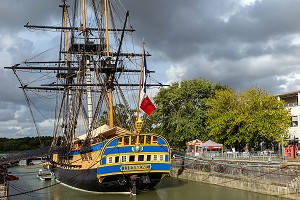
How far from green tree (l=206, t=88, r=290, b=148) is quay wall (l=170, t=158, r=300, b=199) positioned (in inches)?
261

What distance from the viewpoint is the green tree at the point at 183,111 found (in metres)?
55.5

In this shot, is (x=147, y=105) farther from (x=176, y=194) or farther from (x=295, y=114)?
(x=295, y=114)

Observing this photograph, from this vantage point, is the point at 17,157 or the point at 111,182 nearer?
the point at 111,182

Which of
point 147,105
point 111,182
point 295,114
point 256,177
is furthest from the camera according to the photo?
point 295,114

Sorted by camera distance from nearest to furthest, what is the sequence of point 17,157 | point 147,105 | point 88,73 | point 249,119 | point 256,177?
point 147,105 → point 256,177 → point 17,157 → point 249,119 → point 88,73

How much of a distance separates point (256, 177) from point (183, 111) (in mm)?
28100

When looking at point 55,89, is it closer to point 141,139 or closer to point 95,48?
point 95,48

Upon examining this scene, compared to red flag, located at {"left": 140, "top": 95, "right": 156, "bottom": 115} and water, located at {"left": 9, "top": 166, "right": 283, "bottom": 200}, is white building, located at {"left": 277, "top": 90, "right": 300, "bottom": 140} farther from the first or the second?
red flag, located at {"left": 140, "top": 95, "right": 156, "bottom": 115}

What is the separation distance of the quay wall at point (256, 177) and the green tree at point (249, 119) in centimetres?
664

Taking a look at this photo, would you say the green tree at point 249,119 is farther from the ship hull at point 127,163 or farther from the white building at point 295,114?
the ship hull at point 127,163

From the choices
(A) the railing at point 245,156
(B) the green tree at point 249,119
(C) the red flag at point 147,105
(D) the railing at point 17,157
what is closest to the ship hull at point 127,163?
(C) the red flag at point 147,105

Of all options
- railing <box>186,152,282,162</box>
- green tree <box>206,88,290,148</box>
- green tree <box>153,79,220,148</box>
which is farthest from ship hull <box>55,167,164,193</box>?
green tree <box>153,79,220,148</box>

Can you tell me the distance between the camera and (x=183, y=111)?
187 ft

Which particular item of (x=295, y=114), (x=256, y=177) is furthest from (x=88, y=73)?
(x=295, y=114)
